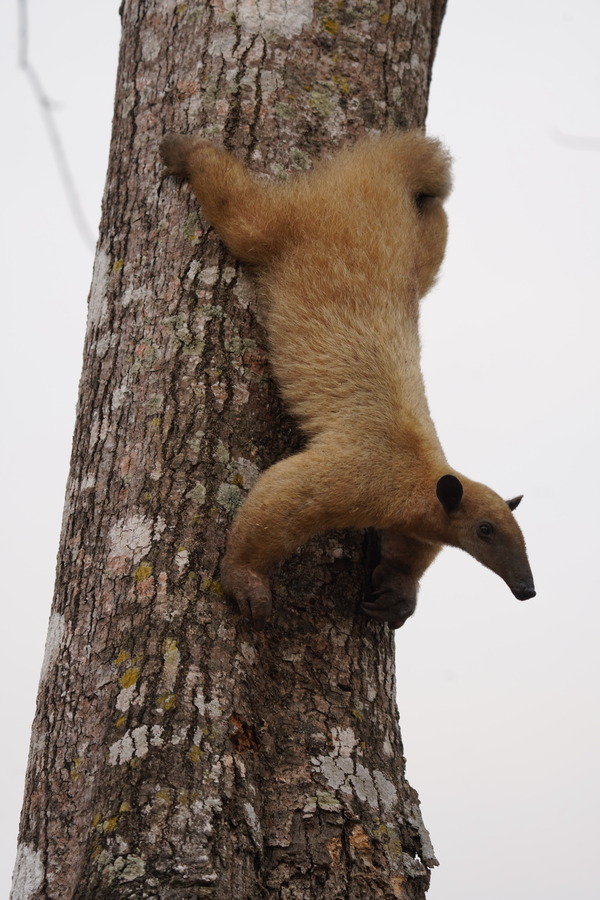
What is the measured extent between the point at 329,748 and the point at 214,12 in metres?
3.54

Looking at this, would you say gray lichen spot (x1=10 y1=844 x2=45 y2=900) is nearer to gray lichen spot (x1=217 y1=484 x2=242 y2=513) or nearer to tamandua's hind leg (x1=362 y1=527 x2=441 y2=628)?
gray lichen spot (x1=217 y1=484 x2=242 y2=513)

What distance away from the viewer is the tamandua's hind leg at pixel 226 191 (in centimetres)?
455

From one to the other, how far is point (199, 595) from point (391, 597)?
3.08 feet

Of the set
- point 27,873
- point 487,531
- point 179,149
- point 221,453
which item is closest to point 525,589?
point 487,531

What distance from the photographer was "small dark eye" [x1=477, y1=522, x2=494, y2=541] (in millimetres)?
4688

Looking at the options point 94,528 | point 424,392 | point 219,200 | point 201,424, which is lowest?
point 94,528

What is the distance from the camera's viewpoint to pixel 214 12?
16.5 ft

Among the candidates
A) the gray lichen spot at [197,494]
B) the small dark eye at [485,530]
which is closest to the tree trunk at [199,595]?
the gray lichen spot at [197,494]

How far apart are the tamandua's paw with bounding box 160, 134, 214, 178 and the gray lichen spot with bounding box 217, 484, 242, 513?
1.51 m

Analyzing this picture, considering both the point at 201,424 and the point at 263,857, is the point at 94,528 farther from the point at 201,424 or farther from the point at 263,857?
the point at 263,857

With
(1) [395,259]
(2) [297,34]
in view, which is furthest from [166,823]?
(2) [297,34]

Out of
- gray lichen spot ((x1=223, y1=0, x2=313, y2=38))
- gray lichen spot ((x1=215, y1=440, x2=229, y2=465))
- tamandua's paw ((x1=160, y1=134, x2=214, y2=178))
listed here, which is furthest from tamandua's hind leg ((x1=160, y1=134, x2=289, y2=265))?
gray lichen spot ((x1=215, y1=440, x2=229, y2=465))

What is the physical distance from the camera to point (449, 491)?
4582 millimetres

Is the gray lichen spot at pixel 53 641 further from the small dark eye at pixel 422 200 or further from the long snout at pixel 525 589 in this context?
the small dark eye at pixel 422 200
